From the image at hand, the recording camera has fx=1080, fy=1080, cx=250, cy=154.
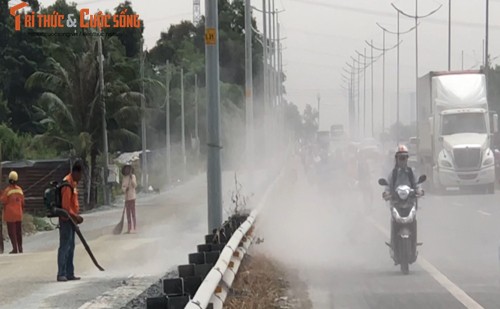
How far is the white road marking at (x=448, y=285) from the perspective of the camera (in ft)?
39.5

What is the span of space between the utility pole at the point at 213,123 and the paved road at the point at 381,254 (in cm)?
153

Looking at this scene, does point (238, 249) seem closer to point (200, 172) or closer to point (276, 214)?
point (276, 214)

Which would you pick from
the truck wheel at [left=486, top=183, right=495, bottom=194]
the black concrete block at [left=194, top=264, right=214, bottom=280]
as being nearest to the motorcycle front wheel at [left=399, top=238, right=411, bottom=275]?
the black concrete block at [left=194, top=264, right=214, bottom=280]

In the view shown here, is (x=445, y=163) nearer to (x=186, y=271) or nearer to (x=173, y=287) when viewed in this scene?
(x=186, y=271)

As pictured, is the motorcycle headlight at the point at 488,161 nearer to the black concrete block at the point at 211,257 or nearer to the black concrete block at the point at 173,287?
the black concrete block at the point at 211,257

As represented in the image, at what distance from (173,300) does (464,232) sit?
54.8 feet

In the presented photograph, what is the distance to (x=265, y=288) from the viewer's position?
13.1 metres

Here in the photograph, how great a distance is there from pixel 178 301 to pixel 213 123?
34.7 feet

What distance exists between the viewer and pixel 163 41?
11725 cm

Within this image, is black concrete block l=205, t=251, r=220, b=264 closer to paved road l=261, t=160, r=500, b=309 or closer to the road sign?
paved road l=261, t=160, r=500, b=309

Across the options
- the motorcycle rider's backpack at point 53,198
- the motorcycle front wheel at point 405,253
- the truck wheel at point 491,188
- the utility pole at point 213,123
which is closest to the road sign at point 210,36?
the utility pole at point 213,123

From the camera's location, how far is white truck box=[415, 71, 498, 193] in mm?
38719

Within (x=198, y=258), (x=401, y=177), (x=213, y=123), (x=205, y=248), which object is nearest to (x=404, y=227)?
(x=401, y=177)

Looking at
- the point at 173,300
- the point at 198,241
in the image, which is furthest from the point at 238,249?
the point at 198,241
